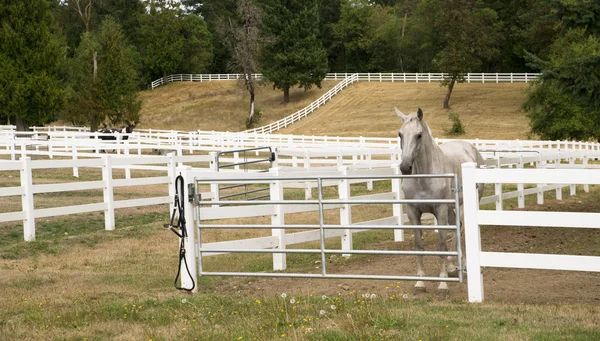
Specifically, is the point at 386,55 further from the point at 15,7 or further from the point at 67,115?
the point at 15,7

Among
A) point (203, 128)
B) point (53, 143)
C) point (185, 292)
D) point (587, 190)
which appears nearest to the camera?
point (185, 292)

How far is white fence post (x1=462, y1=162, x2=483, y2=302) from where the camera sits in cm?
849

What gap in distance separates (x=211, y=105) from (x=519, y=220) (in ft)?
241

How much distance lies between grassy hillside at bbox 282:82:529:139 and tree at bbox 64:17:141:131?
18.0m

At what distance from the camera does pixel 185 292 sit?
9.81 meters

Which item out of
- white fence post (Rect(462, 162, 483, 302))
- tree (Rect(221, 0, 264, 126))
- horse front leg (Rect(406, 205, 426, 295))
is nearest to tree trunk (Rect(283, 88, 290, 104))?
tree (Rect(221, 0, 264, 126))

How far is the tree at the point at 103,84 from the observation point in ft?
169

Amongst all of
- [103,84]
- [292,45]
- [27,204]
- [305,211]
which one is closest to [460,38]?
[292,45]

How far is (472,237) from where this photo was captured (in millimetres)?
8555

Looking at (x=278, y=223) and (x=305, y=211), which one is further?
(x=305, y=211)

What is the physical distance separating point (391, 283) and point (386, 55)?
84323 mm

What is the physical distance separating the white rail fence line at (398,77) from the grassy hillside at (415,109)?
148cm

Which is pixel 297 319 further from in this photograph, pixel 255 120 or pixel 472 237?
pixel 255 120

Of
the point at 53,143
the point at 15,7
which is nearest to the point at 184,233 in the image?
the point at 53,143
